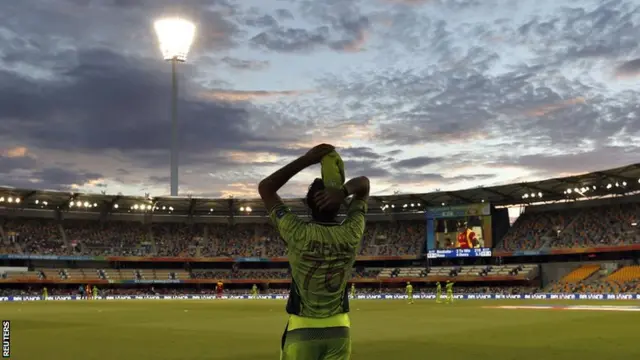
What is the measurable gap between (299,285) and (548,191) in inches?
3176

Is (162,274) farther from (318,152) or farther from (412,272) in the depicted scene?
(318,152)

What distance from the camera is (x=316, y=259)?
475 cm

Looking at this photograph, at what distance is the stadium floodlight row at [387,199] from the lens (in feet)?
243

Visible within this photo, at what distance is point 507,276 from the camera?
260ft

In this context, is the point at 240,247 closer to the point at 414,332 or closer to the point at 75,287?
the point at 75,287

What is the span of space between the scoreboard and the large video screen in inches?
15.2

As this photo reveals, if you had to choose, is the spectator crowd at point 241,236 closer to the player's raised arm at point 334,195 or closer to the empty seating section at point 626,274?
the empty seating section at point 626,274

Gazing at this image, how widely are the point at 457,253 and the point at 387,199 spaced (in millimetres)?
12269

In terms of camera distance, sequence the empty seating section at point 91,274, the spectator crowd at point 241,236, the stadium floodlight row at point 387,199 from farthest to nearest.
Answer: the empty seating section at point 91,274 < the spectator crowd at point 241,236 < the stadium floodlight row at point 387,199

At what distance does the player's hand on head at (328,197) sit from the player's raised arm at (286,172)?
0.73ft

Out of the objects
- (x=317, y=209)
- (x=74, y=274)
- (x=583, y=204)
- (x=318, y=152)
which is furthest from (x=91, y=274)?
(x=318, y=152)

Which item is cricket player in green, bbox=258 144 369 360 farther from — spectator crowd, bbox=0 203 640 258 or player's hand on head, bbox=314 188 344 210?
spectator crowd, bbox=0 203 640 258

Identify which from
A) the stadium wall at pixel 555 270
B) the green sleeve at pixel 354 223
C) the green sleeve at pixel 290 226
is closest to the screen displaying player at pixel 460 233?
the stadium wall at pixel 555 270

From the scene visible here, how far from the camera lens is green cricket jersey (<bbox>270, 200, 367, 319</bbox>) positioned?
4.68 m
